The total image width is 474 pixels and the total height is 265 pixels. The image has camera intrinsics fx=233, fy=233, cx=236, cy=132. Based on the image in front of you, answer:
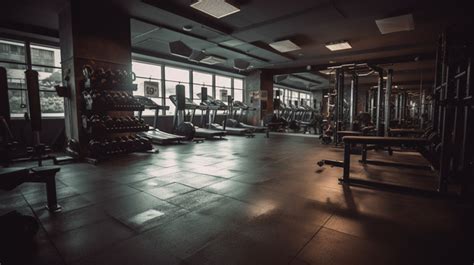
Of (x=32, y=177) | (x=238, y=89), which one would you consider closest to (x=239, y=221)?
(x=32, y=177)

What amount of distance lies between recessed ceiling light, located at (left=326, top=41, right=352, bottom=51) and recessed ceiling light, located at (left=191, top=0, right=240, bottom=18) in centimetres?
438

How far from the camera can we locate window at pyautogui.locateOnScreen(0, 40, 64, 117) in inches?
250

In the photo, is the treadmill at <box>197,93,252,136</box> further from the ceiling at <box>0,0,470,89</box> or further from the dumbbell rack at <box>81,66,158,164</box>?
the dumbbell rack at <box>81,66,158,164</box>

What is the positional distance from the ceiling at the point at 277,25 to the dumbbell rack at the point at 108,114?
1681 millimetres

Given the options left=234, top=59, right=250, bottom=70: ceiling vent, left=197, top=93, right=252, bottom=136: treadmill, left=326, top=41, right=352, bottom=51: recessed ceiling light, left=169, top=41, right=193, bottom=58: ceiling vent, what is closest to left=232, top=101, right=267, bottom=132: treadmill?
left=197, top=93, right=252, bottom=136: treadmill

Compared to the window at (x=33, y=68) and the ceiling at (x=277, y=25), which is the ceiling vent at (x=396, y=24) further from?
the window at (x=33, y=68)

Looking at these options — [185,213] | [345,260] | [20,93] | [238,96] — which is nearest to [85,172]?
[185,213]

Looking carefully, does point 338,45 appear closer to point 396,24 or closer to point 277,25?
point 396,24

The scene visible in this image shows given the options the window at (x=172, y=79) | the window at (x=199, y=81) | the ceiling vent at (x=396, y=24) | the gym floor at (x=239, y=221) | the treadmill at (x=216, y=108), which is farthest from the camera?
the window at (x=199, y=81)

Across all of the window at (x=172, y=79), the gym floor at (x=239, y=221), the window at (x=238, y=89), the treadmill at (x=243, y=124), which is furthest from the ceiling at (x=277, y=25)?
the window at (x=238, y=89)

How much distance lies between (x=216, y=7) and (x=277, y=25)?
82.0 inches

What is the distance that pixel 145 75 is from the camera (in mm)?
9742

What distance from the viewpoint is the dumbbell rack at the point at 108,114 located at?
4.95m

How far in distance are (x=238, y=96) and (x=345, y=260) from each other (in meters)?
13.4
